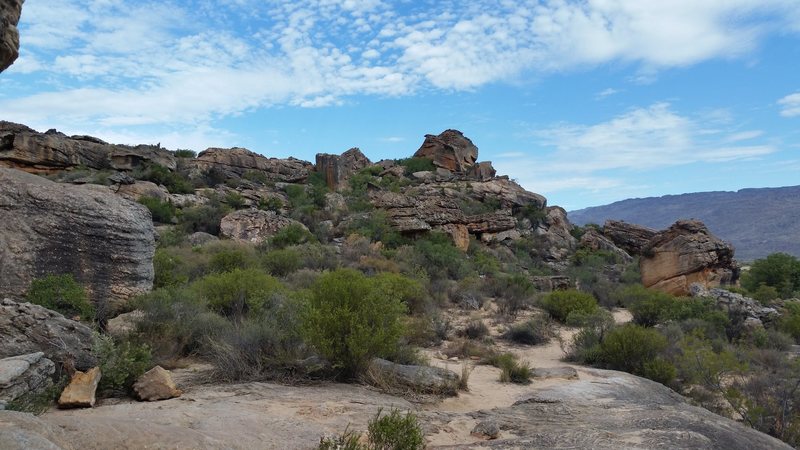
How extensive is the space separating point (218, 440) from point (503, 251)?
2420cm

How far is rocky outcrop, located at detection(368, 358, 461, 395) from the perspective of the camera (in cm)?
730

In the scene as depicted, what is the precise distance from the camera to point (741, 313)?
1391cm

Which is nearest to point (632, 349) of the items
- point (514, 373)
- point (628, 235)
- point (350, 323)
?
point (514, 373)

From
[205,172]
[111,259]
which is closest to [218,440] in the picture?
[111,259]

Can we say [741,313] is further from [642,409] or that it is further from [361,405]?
[361,405]

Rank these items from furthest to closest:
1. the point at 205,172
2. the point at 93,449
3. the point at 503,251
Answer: the point at 205,172 → the point at 503,251 → the point at 93,449

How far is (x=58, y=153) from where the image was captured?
2817 centimetres

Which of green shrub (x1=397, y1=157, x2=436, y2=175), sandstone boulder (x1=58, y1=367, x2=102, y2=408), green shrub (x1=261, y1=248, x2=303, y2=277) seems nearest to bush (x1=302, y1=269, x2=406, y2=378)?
sandstone boulder (x1=58, y1=367, x2=102, y2=408)

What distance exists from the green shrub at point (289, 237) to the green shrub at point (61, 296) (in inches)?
525

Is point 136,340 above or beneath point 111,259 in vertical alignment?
beneath

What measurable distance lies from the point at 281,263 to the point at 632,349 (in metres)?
10.3

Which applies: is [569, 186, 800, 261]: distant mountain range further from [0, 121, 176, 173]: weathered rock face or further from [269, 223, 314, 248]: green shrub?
[0, 121, 176, 173]: weathered rock face

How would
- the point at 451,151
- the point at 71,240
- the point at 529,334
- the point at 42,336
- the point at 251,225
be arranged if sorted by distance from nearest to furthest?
1. the point at 42,336
2. the point at 71,240
3. the point at 529,334
4. the point at 251,225
5. the point at 451,151

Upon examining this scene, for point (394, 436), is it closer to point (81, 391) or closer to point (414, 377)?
point (414, 377)
